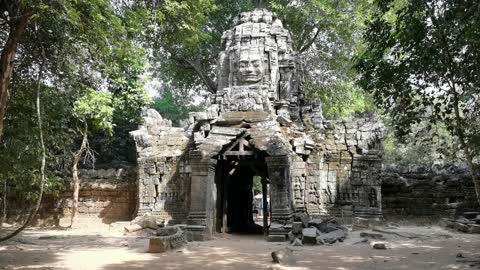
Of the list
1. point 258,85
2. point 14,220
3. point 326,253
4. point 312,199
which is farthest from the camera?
point 14,220

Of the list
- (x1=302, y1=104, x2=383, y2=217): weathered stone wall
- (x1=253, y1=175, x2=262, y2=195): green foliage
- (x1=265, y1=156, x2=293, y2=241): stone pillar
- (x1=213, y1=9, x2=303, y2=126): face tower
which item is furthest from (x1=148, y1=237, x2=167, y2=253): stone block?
(x1=253, y1=175, x2=262, y2=195): green foliage

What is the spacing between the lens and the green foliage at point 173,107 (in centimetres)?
2862

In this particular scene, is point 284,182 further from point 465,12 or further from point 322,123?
point 465,12

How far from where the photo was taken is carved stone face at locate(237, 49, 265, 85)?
1458 cm

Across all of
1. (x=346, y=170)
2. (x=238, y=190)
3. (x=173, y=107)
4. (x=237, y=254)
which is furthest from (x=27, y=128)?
(x=173, y=107)

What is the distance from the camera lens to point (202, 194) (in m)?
11.5

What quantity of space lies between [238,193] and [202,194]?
436cm

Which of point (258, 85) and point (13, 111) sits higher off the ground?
point (258, 85)

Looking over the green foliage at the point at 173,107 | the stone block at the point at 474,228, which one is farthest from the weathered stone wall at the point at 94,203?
the green foliage at the point at 173,107

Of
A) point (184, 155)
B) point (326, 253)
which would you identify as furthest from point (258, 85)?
point (326, 253)

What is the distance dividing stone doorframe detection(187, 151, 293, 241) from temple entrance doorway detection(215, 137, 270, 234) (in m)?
0.60

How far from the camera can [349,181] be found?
43.9 ft

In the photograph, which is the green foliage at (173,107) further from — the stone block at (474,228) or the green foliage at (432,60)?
the green foliage at (432,60)

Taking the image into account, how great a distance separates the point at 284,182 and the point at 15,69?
6.87 m
